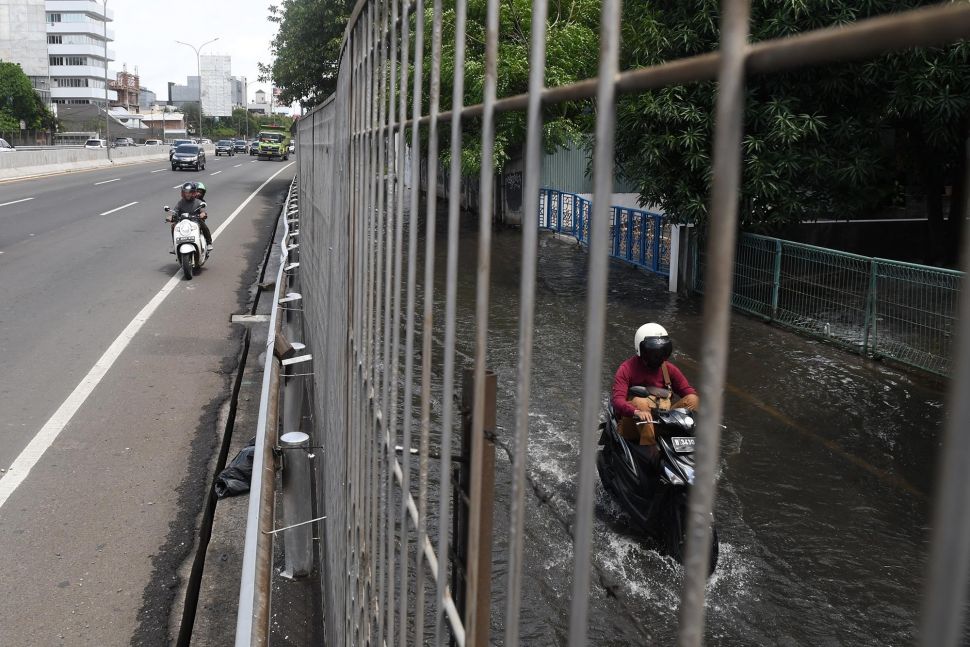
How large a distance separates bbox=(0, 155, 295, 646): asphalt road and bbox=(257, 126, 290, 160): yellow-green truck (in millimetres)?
45983

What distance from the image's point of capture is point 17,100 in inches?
3214

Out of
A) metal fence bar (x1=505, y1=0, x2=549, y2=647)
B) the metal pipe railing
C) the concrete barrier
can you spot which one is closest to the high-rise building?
the concrete barrier

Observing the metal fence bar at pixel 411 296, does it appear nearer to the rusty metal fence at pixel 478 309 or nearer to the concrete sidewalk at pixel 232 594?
the rusty metal fence at pixel 478 309

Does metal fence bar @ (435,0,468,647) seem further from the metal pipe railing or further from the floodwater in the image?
the metal pipe railing

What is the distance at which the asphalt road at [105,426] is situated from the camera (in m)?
4.88

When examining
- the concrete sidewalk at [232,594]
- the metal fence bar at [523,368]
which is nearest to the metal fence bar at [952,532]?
the metal fence bar at [523,368]

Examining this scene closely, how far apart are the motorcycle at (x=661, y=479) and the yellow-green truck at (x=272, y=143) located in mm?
59549

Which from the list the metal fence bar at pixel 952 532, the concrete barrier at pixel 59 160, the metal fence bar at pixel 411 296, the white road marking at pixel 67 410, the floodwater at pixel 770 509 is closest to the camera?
the metal fence bar at pixel 952 532

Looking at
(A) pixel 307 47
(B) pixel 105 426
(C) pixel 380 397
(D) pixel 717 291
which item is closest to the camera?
(D) pixel 717 291

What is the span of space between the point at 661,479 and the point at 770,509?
4.43ft

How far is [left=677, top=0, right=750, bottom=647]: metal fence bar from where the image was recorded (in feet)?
1.81

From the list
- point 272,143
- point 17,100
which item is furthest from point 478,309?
point 17,100

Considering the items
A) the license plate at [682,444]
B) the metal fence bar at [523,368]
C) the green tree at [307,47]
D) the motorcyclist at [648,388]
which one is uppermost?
the green tree at [307,47]

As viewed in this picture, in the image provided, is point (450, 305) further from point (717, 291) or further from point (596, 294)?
point (717, 291)
